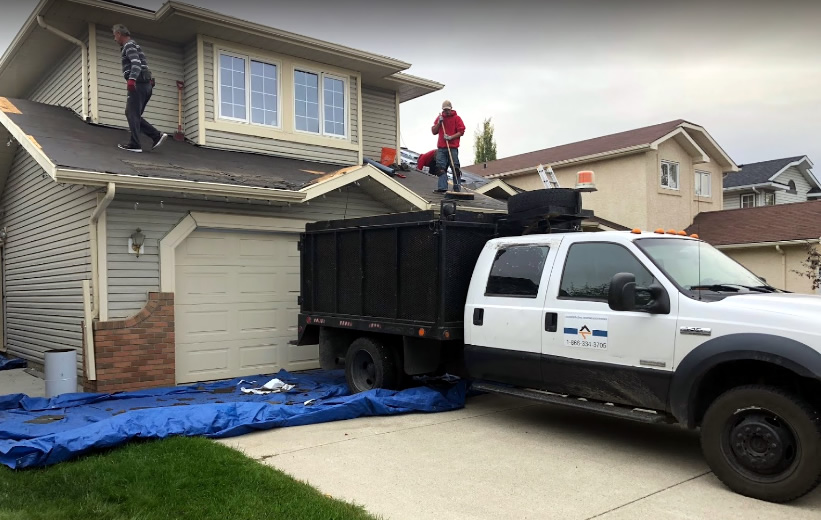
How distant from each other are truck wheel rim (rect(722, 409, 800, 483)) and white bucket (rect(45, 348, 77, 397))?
25.5 ft

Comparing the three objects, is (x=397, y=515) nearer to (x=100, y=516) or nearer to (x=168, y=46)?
(x=100, y=516)

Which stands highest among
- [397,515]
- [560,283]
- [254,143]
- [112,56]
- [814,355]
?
[112,56]

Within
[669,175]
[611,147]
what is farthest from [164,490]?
[669,175]

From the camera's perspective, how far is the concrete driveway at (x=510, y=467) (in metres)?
4.51

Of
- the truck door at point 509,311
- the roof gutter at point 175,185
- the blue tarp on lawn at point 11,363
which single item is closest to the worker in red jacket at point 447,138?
the roof gutter at point 175,185

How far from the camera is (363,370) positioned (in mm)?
8406

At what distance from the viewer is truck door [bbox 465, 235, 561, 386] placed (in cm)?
632

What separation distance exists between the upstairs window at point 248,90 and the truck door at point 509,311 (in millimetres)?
6558

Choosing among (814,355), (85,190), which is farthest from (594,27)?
(85,190)

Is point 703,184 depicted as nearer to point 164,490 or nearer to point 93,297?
point 93,297

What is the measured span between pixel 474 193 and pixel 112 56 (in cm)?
692

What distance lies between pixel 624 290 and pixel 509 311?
57.8 inches

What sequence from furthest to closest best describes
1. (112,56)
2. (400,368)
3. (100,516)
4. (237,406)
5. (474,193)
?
(474,193)
(112,56)
(400,368)
(237,406)
(100,516)

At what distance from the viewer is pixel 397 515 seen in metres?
4.41
